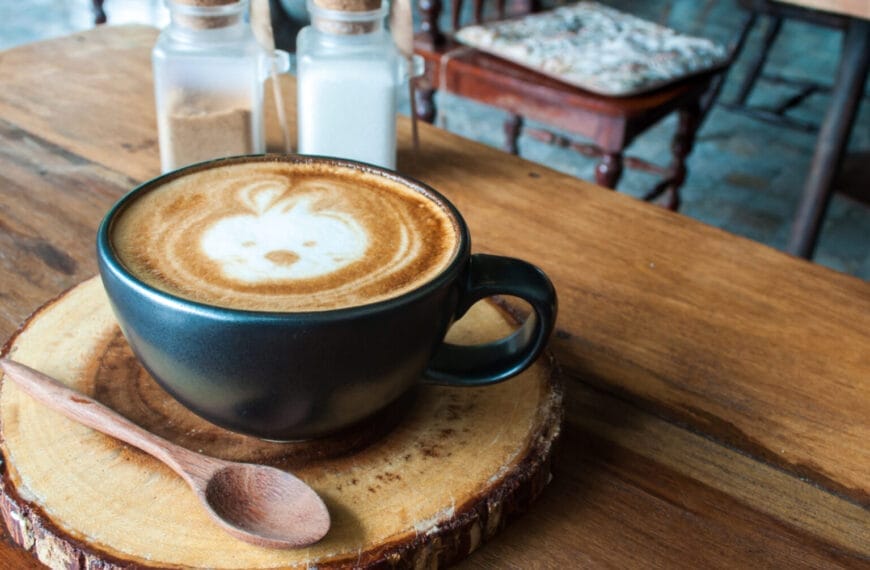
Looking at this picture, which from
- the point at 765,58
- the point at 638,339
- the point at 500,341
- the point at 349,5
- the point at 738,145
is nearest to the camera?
the point at 500,341

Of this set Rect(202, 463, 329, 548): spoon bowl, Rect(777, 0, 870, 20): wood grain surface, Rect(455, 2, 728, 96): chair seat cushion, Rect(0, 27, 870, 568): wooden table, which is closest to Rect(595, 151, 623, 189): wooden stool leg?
Rect(455, 2, 728, 96): chair seat cushion

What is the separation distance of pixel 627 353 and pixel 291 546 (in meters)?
0.29

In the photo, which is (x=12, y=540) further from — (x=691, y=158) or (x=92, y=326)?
(x=691, y=158)

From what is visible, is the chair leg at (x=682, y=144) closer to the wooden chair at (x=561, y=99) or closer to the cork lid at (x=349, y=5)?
the wooden chair at (x=561, y=99)

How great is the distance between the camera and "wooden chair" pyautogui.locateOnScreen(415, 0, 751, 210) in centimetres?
136

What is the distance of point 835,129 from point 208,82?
1131mm

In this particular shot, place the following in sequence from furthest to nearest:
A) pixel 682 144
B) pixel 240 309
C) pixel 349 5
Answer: pixel 682 144 → pixel 349 5 → pixel 240 309

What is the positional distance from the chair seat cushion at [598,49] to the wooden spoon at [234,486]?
1078 mm

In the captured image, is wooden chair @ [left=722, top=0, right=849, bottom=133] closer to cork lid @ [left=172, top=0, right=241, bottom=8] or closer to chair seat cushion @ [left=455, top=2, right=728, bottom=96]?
chair seat cushion @ [left=455, top=2, right=728, bottom=96]

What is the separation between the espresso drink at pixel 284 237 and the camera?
16.0 inches

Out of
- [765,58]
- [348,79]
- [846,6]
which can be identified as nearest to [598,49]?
[846,6]

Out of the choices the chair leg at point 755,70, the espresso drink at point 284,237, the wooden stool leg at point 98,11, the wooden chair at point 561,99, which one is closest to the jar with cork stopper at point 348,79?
the espresso drink at point 284,237

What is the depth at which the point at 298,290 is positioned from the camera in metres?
0.41

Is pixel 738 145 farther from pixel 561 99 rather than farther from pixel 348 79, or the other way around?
pixel 348 79
